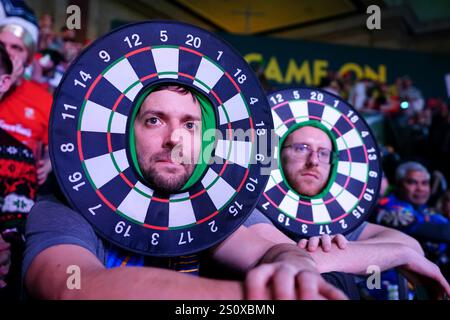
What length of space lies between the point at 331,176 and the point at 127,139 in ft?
2.23

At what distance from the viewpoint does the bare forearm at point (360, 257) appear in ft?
2.90

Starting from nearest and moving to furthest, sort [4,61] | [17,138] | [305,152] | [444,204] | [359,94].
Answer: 1. [305,152]
2. [4,61]
3. [17,138]
4. [444,204]
5. [359,94]

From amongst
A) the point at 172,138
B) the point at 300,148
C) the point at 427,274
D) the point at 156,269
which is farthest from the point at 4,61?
the point at 427,274

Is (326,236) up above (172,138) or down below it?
below

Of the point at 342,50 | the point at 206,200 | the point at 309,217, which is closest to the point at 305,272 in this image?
the point at 206,200

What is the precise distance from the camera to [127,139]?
0.77 m

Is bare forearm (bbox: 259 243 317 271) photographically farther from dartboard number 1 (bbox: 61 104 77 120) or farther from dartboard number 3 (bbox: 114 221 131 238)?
dartboard number 1 (bbox: 61 104 77 120)

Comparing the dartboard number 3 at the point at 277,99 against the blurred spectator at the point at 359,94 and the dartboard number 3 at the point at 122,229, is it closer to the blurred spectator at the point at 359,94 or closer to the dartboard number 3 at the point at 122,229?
the dartboard number 3 at the point at 122,229

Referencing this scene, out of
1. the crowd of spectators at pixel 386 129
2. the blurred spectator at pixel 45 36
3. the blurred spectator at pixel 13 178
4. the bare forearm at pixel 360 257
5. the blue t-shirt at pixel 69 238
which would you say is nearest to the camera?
the blue t-shirt at pixel 69 238

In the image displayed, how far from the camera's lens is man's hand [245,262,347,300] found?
0.51 m

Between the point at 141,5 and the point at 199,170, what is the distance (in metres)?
7.00

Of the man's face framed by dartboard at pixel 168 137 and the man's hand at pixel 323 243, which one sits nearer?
the man's face framed by dartboard at pixel 168 137

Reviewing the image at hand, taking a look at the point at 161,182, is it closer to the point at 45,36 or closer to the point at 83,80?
the point at 83,80

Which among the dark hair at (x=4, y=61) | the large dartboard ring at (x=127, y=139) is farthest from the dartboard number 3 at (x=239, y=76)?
the dark hair at (x=4, y=61)
